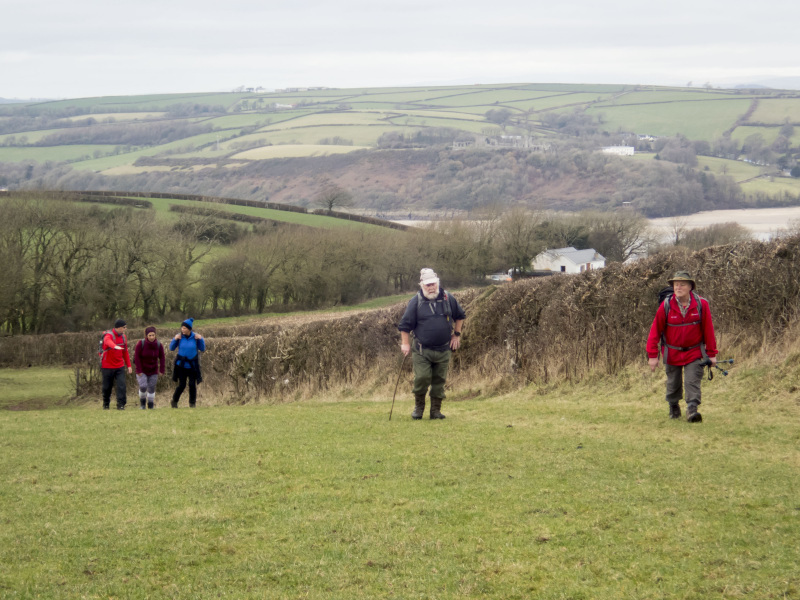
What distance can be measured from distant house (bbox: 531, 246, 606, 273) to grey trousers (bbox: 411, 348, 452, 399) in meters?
68.8

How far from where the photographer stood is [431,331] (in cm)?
1255

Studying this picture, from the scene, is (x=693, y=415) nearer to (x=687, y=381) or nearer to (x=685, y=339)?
(x=687, y=381)

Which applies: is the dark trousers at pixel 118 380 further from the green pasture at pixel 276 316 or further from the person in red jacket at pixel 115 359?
the green pasture at pixel 276 316

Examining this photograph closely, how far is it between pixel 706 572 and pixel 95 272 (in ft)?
198

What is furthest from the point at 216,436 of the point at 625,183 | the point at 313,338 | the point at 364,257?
the point at 625,183

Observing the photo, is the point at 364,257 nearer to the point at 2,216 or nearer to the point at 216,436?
the point at 2,216

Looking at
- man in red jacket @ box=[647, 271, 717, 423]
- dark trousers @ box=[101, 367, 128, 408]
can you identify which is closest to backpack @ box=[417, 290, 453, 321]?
man in red jacket @ box=[647, 271, 717, 423]

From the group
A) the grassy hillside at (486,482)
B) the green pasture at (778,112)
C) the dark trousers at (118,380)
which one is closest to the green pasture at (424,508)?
the grassy hillside at (486,482)

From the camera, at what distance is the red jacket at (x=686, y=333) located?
10859mm

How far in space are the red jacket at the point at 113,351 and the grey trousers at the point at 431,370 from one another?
29.1ft

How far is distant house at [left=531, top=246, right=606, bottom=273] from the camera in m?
81.5

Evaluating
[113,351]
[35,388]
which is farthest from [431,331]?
[35,388]

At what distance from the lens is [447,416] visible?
13391mm

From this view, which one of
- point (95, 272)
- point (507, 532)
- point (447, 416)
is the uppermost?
point (507, 532)
